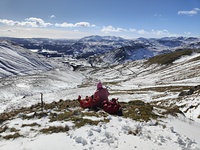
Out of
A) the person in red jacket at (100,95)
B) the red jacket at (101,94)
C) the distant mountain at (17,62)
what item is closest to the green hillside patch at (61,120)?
the person in red jacket at (100,95)

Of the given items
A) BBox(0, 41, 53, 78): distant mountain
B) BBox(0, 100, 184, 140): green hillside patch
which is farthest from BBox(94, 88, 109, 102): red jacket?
BBox(0, 41, 53, 78): distant mountain

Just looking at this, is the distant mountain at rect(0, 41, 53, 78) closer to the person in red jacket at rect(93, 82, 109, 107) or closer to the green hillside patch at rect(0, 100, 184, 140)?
the person in red jacket at rect(93, 82, 109, 107)

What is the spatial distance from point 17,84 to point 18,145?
80.1m

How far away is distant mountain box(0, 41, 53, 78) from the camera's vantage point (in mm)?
141950

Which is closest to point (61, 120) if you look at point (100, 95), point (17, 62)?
point (100, 95)

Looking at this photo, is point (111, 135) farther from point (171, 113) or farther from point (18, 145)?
point (171, 113)

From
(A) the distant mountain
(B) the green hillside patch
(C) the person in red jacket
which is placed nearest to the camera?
(B) the green hillside patch

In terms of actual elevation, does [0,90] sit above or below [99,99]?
below

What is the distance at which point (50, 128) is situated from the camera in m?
11.7

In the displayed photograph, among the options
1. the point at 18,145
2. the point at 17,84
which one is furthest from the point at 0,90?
the point at 18,145

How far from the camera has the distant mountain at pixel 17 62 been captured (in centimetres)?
14195

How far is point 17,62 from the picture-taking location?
162 m

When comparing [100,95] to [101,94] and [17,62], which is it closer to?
[101,94]

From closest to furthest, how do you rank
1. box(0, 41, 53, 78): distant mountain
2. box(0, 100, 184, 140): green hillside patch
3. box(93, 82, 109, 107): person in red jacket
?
box(0, 100, 184, 140): green hillside patch < box(93, 82, 109, 107): person in red jacket < box(0, 41, 53, 78): distant mountain
